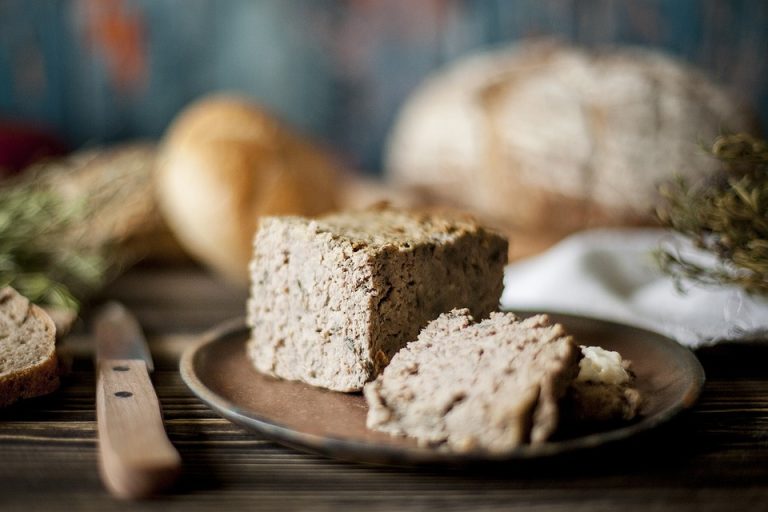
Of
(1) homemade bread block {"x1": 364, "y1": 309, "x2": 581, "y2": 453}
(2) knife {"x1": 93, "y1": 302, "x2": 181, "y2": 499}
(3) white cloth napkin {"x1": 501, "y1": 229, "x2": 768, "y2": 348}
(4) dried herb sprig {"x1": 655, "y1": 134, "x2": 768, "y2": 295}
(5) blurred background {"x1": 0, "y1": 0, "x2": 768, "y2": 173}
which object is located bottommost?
(3) white cloth napkin {"x1": 501, "y1": 229, "x2": 768, "y2": 348}

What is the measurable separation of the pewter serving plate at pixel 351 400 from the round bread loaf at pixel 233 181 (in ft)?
3.11

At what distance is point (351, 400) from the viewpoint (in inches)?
71.2

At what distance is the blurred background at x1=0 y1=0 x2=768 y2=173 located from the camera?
14.8ft

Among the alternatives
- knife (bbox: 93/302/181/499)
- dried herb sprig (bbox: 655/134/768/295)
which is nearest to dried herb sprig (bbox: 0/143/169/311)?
knife (bbox: 93/302/181/499)

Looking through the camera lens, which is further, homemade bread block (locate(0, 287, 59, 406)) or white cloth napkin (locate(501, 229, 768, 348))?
white cloth napkin (locate(501, 229, 768, 348))

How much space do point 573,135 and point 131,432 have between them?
258 centimetres

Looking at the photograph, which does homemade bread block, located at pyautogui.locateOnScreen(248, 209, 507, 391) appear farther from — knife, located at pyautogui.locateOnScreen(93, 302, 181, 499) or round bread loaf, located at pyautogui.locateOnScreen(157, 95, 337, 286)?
round bread loaf, located at pyautogui.locateOnScreen(157, 95, 337, 286)

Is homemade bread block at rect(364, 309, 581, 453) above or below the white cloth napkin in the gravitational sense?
above

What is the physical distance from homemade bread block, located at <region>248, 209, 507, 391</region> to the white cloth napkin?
47 cm

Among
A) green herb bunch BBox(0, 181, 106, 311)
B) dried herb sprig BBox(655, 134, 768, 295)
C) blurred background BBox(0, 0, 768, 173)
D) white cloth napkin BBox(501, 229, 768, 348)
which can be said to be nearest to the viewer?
dried herb sprig BBox(655, 134, 768, 295)

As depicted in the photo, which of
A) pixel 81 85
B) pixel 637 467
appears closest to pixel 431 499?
pixel 637 467

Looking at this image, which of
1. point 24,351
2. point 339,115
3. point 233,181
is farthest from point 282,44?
point 24,351

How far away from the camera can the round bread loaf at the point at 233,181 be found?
3.13 m

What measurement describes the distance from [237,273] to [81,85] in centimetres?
202
